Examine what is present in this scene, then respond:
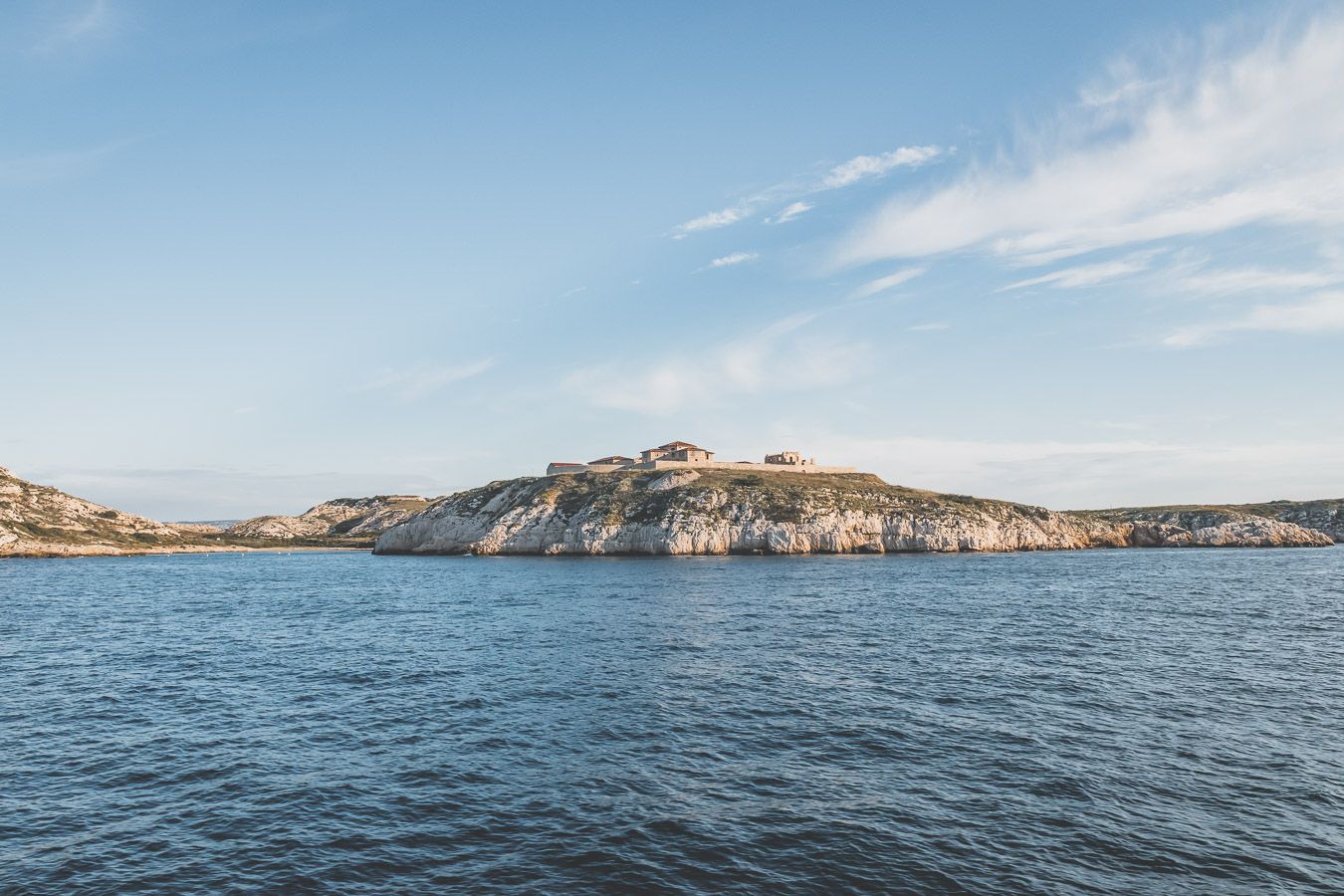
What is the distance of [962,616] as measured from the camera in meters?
61.3

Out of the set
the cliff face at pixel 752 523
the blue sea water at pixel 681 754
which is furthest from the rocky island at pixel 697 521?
the blue sea water at pixel 681 754

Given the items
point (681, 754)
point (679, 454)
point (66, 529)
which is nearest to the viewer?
point (681, 754)

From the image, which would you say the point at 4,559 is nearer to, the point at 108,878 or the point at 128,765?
the point at 128,765

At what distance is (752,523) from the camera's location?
142000 millimetres

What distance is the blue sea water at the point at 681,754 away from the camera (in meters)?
19.3

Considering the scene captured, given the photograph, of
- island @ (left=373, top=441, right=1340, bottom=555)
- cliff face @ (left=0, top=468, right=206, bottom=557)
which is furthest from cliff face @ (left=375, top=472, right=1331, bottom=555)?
cliff face @ (left=0, top=468, right=206, bottom=557)

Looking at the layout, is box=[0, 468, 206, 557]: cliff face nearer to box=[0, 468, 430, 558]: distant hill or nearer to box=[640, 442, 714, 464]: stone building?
box=[0, 468, 430, 558]: distant hill

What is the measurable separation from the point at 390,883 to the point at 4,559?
173 m

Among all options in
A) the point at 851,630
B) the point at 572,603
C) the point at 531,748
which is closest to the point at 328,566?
the point at 572,603

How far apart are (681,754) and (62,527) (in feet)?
650

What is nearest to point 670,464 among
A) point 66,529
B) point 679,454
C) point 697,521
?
point 679,454

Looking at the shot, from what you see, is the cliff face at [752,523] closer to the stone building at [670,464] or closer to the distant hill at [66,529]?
the stone building at [670,464]

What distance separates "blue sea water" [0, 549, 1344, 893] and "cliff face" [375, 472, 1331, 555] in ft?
261

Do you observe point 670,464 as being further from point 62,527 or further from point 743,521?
point 62,527
